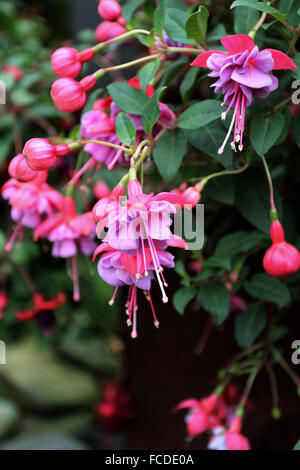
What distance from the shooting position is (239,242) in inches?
27.8

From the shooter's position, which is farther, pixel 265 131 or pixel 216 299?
pixel 216 299

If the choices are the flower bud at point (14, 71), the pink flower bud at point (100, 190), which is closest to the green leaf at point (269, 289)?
the pink flower bud at point (100, 190)

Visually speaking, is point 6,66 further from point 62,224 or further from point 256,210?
point 256,210

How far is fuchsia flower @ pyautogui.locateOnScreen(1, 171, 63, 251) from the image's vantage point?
27.1 inches

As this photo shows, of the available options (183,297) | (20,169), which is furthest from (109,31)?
(183,297)

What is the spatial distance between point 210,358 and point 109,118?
689mm

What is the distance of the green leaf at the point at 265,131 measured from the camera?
551 millimetres

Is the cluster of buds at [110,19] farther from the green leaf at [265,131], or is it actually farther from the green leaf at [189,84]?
the green leaf at [265,131]

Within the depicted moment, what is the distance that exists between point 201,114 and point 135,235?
0.60 feet

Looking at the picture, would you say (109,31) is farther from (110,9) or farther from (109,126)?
(109,126)

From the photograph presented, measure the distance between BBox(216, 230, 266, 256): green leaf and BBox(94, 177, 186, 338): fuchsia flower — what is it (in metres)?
0.20

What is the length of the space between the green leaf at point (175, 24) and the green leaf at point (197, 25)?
37 mm

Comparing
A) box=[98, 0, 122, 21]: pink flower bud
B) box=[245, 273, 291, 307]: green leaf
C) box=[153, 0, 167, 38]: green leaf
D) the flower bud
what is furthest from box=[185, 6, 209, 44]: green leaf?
the flower bud

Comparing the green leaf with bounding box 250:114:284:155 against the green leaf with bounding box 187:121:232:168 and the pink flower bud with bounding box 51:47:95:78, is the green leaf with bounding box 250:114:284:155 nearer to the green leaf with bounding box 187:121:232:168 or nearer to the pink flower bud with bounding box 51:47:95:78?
the green leaf with bounding box 187:121:232:168
